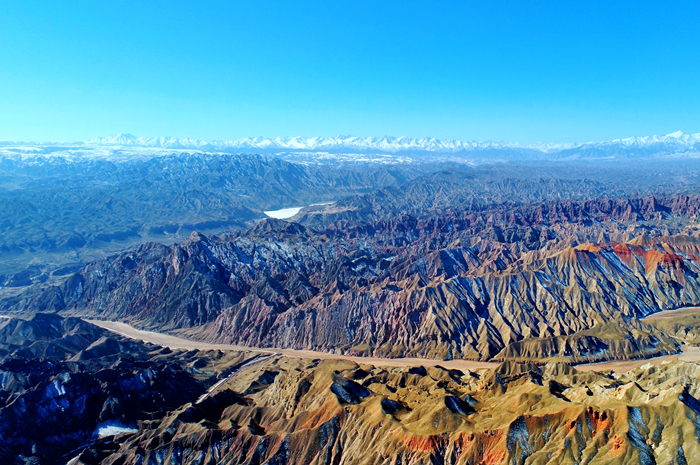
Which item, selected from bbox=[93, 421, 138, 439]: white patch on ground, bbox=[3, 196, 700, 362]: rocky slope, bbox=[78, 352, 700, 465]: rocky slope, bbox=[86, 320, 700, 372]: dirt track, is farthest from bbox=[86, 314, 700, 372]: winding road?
bbox=[93, 421, 138, 439]: white patch on ground

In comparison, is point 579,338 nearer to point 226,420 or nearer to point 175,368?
point 226,420

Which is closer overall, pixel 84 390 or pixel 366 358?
pixel 84 390

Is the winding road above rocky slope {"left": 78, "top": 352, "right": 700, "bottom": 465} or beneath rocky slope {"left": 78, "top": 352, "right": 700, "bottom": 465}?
beneath

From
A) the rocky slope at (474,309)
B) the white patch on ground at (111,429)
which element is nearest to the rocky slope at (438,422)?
the white patch on ground at (111,429)

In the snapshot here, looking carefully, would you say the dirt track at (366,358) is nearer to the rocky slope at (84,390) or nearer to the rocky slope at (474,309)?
the rocky slope at (474,309)

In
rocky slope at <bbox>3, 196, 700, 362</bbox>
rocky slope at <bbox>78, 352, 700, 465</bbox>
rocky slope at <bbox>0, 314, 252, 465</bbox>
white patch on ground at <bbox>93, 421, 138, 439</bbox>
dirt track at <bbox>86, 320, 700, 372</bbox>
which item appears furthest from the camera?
rocky slope at <bbox>3, 196, 700, 362</bbox>

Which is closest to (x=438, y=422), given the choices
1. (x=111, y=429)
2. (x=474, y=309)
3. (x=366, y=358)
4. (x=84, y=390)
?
(x=366, y=358)

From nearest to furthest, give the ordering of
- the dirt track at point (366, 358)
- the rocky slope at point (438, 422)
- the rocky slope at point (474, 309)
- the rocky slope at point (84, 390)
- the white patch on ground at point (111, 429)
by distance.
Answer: the rocky slope at point (438, 422), the rocky slope at point (84, 390), the white patch on ground at point (111, 429), the dirt track at point (366, 358), the rocky slope at point (474, 309)

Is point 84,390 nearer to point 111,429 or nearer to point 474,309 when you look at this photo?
point 111,429

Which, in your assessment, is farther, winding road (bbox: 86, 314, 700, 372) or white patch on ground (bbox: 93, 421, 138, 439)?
winding road (bbox: 86, 314, 700, 372)

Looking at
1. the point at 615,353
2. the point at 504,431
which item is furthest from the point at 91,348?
the point at 615,353

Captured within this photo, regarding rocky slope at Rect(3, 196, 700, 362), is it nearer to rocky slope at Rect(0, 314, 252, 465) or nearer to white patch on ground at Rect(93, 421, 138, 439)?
rocky slope at Rect(0, 314, 252, 465)
